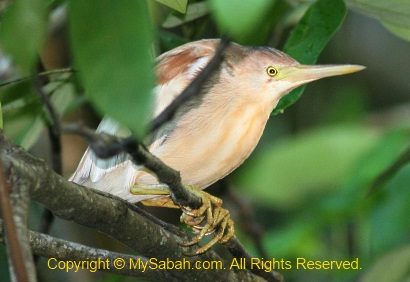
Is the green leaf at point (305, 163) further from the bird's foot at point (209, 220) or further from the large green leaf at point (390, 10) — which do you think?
the large green leaf at point (390, 10)

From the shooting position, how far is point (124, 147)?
1.27 metres

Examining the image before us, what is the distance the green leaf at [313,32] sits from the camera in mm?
2162

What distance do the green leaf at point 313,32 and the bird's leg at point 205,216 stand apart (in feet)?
1.48

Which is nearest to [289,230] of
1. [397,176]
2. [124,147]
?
[397,176]

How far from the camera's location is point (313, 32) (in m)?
2.27

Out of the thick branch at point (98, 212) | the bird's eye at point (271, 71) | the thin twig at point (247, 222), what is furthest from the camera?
the thin twig at point (247, 222)

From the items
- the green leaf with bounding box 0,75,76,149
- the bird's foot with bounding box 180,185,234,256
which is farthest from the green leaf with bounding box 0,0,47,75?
the green leaf with bounding box 0,75,76,149

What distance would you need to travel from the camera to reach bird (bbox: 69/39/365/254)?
221 centimetres

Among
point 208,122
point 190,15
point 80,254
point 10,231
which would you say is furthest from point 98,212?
point 190,15

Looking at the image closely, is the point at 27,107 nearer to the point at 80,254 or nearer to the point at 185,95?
the point at 80,254

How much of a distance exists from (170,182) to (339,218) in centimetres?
155

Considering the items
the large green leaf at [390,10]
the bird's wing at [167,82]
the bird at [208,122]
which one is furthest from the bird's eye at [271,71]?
the large green leaf at [390,10]

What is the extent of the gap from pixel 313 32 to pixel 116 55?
129cm

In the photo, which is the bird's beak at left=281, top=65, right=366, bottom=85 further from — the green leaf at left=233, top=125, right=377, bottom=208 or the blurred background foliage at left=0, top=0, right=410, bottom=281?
the green leaf at left=233, top=125, right=377, bottom=208
